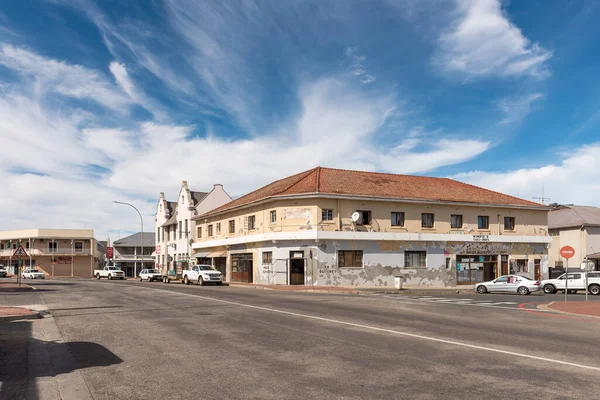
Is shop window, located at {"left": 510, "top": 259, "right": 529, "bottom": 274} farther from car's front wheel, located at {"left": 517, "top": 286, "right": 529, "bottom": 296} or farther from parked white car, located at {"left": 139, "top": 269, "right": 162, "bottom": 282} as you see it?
parked white car, located at {"left": 139, "top": 269, "right": 162, "bottom": 282}

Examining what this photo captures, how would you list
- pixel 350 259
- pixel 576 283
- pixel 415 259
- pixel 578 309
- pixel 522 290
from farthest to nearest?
pixel 415 259, pixel 350 259, pixel 576 283, pixel 522 290, pixel 578 309

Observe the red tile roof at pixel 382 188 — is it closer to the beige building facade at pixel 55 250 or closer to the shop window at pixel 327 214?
the shop window at pixel 327 214

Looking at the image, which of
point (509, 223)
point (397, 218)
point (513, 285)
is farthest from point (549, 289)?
point (397, 218)

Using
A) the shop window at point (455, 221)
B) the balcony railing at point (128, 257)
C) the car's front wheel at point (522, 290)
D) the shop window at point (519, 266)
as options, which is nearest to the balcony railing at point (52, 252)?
the balcony railing at point (128, 257)

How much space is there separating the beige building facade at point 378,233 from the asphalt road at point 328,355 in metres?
21.3

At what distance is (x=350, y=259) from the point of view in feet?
125

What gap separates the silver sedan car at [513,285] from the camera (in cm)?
3173

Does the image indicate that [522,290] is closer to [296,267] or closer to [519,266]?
[519,266]

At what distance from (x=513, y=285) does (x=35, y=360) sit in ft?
98.4

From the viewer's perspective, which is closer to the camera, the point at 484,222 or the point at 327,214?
the point at 327,214

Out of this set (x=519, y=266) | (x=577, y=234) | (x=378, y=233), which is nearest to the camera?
(x=378, y=233)

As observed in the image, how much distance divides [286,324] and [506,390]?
7.57 m

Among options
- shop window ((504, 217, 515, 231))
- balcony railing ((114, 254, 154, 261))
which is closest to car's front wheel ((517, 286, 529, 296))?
shop window ((504, 217, 515, 231))

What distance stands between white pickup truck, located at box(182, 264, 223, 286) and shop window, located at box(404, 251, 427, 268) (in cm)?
1494
